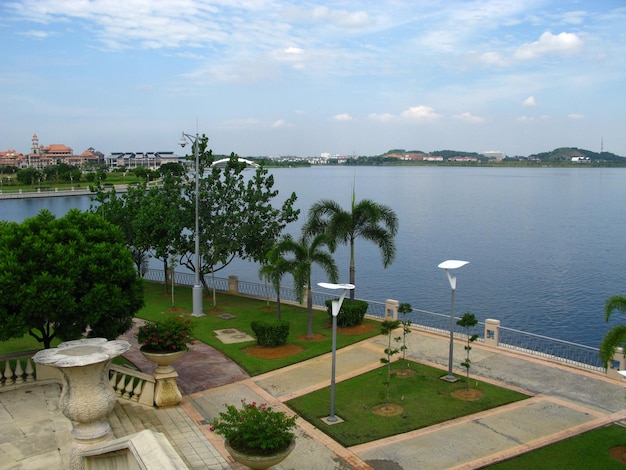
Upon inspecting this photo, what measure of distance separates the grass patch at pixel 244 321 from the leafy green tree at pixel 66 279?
2.61 meters

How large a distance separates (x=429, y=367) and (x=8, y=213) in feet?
265

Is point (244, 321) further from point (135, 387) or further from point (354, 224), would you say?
point (135, 387)

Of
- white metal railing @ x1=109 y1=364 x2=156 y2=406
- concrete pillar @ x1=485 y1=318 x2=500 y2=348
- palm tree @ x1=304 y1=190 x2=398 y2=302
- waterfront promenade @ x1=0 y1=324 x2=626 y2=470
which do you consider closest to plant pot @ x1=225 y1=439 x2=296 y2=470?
waterfront promenade @ x1=0 y1=324 x2=626 y2=470

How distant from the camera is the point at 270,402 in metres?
14.8

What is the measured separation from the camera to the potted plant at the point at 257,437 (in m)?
9.27

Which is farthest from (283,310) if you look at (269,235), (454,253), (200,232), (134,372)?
(454,253)

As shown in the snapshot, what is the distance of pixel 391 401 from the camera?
1484cm

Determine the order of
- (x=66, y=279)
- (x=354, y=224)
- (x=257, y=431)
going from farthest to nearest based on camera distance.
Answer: (x=354, y=224) → (x=66, y=279) → (x=257, y=431)

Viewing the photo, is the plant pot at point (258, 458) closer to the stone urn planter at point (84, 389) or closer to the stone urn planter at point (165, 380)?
the stone urn planter at point (84, 389)

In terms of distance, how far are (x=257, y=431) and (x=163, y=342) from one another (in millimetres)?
5278

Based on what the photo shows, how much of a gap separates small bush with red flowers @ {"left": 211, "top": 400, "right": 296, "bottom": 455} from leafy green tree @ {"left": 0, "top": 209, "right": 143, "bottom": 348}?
18.8 feet

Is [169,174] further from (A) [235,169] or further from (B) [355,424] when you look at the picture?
(B) [355,424]

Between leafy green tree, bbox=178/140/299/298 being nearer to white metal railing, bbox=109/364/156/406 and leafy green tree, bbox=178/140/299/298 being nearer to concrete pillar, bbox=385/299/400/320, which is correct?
concrete pillar, bbox=385/299/400/320

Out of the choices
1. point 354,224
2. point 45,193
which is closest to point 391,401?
point 354,224
